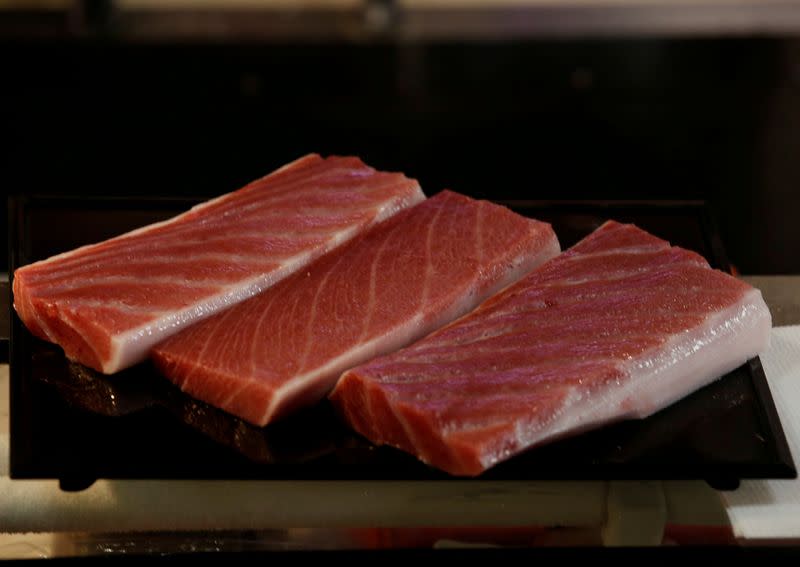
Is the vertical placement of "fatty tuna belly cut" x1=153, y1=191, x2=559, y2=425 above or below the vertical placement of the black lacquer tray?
above

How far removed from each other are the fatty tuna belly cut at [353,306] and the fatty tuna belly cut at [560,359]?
6cm

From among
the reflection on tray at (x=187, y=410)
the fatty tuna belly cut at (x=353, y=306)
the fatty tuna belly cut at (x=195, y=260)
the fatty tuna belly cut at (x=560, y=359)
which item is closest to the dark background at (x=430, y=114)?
the fatty tuna belly cut at (x=195, y=260)

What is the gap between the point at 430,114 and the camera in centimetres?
418

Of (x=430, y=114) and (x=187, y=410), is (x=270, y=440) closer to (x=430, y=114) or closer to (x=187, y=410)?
(x=187, y=410)

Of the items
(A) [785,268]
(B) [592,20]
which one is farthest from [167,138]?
(A) [785,268]

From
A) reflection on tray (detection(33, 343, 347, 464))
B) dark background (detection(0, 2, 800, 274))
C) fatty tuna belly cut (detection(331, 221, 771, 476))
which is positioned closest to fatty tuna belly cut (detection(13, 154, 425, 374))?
reflection on tray (detection(33, 343, 347, 464))

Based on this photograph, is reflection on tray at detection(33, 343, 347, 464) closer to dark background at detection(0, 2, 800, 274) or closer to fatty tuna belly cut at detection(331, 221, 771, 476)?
fatty tuna belly cut at detection(331, 221, 771, 476)

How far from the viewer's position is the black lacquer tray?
169 cm

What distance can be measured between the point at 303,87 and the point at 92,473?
2.57 metres

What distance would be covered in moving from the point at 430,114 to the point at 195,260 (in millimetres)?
2222

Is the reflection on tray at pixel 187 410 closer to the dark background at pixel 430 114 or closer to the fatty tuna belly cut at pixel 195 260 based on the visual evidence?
the fatty tuna belly cut at pixel 195 260

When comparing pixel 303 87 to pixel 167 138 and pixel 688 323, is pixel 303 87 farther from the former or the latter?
pixel 688 323

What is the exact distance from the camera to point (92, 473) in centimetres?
168

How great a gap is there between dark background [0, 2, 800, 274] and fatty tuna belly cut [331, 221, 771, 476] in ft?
6.28
